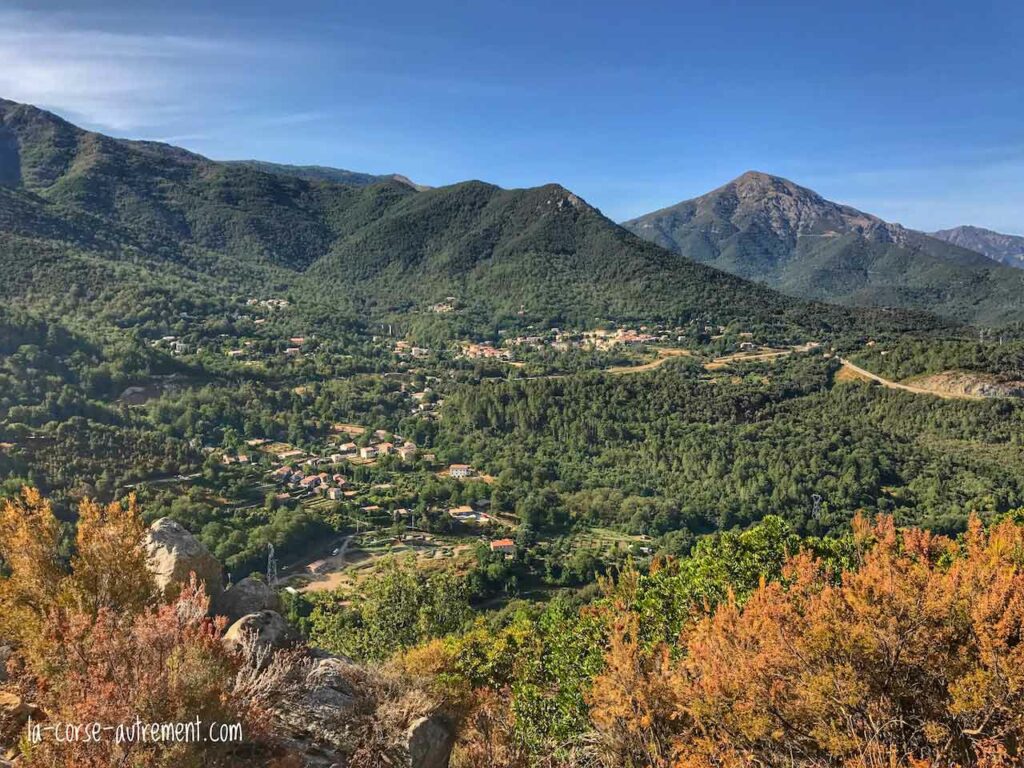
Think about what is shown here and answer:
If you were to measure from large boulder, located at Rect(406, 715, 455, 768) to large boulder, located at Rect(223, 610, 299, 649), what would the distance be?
2.61 m

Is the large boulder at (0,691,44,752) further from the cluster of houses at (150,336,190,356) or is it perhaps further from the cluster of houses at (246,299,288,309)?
the cluster of houses at (246,299,288,309)

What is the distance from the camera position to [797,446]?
52.7 metres

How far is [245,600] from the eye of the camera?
11516 mm

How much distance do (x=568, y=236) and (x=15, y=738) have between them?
14756cm

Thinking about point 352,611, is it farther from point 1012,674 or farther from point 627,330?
point 627,330

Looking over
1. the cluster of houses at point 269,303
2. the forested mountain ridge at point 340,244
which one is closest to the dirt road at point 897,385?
the forested mountain ridge at point 340,244

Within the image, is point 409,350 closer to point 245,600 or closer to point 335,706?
point 245,600

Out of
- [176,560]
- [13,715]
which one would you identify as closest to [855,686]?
[13,715]

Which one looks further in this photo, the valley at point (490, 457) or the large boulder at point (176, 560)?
the valley at point (490, 457)

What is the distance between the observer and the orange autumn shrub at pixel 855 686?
23.4ft

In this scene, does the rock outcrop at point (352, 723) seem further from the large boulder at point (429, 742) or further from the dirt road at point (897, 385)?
the dirt road at point (897, 385)

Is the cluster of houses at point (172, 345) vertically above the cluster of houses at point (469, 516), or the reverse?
the cluster of houses at point (172, 345)

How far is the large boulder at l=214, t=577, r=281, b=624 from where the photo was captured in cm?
1134

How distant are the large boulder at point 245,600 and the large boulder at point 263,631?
1.09 m
